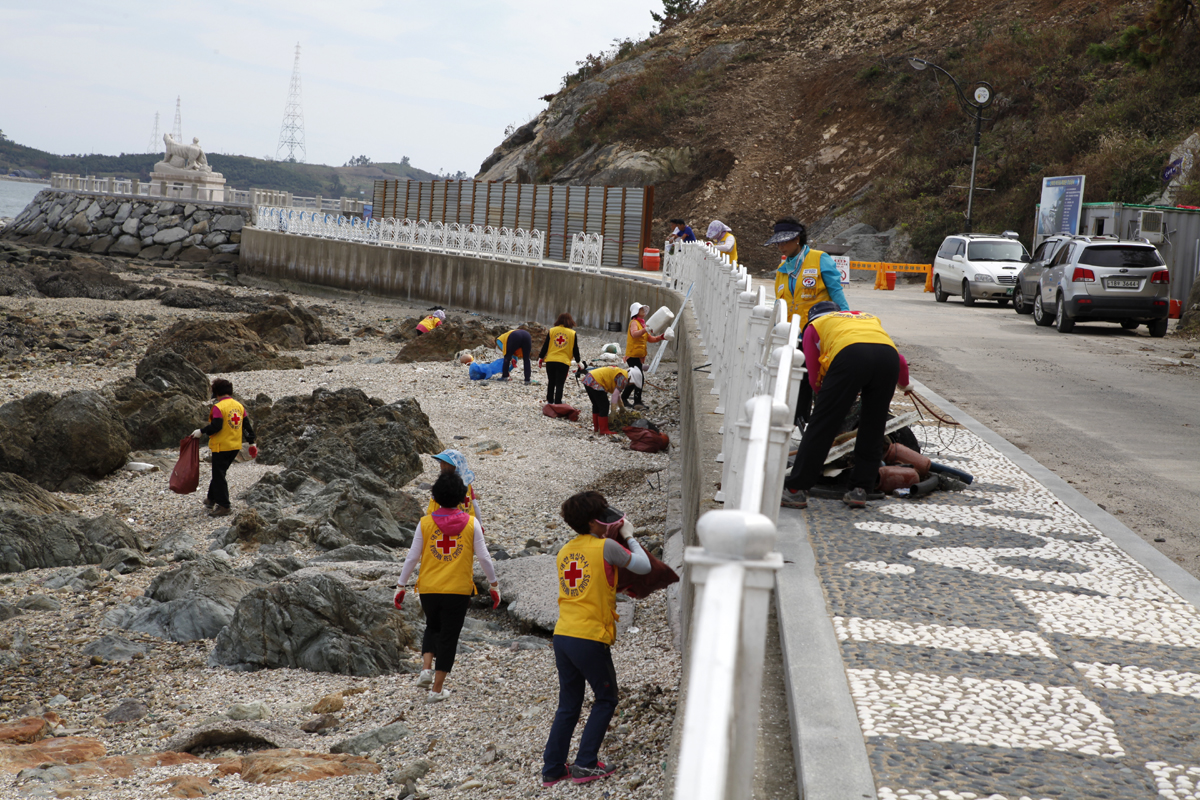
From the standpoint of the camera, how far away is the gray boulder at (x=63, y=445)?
11133 millimetres

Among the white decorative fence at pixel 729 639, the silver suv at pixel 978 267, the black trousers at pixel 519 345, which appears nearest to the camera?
the white decorative fence at pixel 729 639

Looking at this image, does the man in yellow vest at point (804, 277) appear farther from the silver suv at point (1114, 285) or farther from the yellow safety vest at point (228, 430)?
the silver suv at point (1114, 285)

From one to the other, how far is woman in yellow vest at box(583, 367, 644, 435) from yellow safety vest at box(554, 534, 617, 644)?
8.02 m

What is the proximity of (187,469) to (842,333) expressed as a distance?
682 centimetres

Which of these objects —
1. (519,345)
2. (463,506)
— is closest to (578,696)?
(463,506)

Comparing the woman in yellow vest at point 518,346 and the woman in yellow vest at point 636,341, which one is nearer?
the woman in yellow vest at point 636,341

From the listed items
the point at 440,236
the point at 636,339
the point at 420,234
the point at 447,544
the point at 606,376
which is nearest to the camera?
the point at 447,544

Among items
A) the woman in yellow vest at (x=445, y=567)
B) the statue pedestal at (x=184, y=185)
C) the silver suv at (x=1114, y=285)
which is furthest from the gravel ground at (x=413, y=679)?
the statue pedestal at (x=184, y=185)

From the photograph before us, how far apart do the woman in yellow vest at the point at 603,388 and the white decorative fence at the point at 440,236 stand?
43.7ft

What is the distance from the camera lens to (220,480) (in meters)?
9.97

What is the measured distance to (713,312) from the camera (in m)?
10.3

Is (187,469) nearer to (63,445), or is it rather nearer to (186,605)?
(63,445)

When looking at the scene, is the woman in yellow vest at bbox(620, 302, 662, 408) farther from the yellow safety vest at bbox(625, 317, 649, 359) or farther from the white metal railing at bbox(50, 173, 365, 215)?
the white metal railing at bbox(50, 173, 365, 215)

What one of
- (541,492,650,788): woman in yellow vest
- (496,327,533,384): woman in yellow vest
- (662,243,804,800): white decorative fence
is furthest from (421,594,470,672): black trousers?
(496,327,533,384): woman in yellow vest
